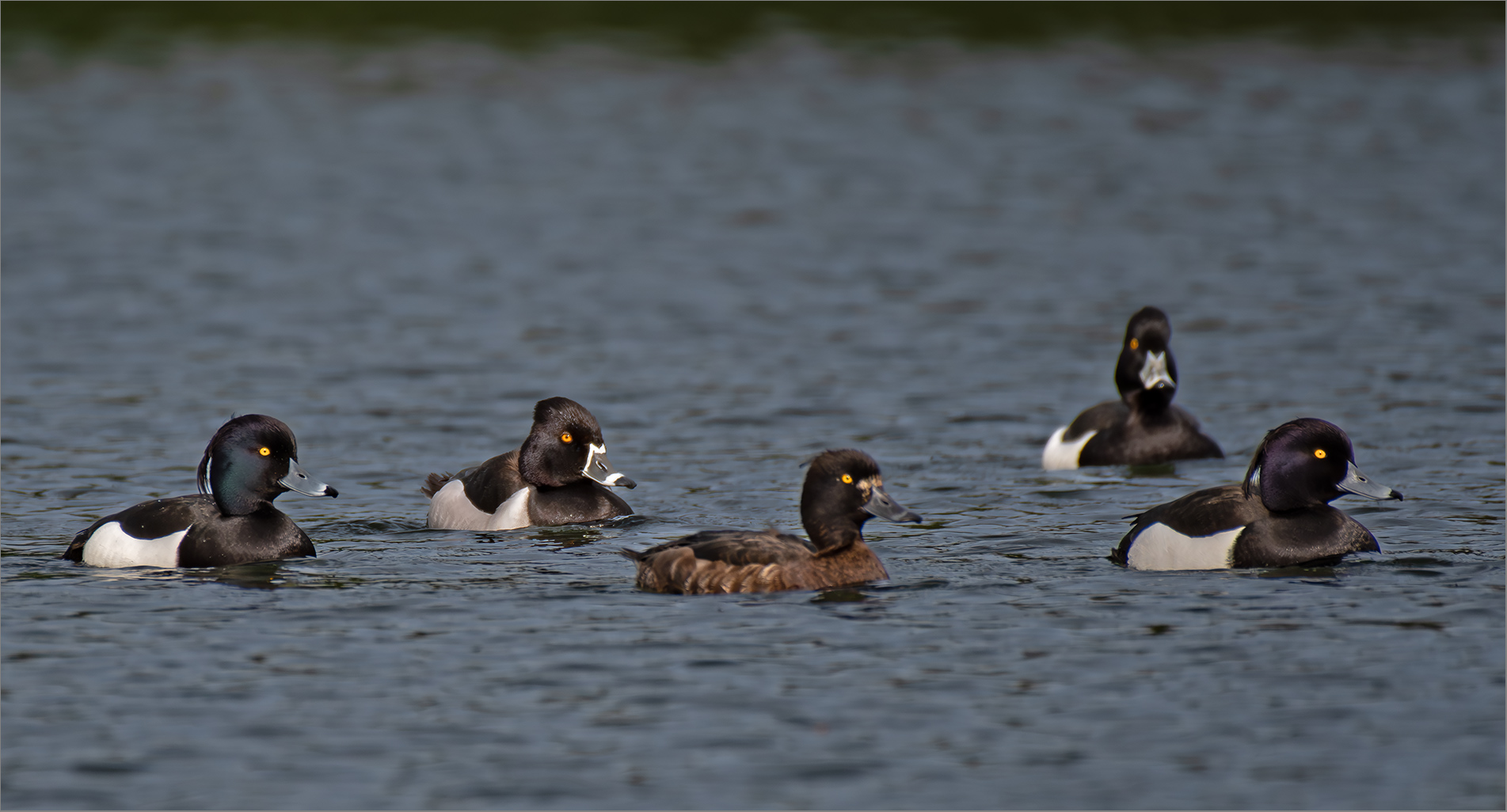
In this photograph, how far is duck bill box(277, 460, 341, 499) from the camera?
507 inches

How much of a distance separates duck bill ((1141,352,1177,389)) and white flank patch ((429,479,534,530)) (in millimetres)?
5375

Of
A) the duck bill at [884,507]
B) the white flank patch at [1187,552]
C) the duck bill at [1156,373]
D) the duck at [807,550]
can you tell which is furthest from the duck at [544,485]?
the duck bill at [1156,373]

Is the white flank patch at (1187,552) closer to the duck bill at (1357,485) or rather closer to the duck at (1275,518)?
the duck at (1275,518)

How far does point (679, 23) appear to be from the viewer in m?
49.8

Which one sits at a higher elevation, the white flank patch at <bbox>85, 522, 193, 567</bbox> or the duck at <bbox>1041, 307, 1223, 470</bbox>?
the duck at <bbox>1041, 307, 1223, 470</bbox>

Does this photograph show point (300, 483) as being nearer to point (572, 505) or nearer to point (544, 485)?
point (544, 485)

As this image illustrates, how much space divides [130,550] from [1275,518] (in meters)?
6.94

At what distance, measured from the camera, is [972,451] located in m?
17.1

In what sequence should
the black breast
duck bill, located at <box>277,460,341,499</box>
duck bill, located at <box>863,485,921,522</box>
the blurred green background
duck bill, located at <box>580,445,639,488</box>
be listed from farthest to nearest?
the blurred green background
the black breast
duck bill, located at <box>580,445,639,488</box>
duck bill, located at <box>277,460,341,499</box>
duck bill, located at <box>863,485,921,522</box>

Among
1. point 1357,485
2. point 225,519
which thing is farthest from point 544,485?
point 1357,485

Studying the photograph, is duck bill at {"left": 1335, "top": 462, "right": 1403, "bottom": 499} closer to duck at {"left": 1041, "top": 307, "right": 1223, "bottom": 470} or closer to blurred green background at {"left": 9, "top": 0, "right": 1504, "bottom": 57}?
duck at {"left": 1041, "top": 307, "right": 1223, "bottom": 470}

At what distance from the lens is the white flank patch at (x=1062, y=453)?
16.6m

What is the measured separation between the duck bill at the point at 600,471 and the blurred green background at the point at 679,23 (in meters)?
33.9

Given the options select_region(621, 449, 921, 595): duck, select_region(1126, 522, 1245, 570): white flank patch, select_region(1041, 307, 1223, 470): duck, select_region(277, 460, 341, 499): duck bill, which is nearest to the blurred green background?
select_region(1041, 307, 1223, 470): duck
